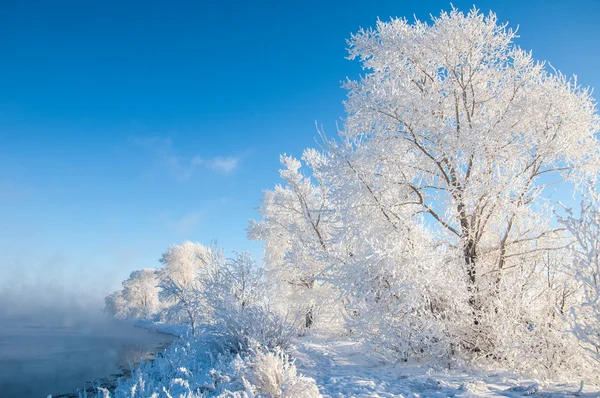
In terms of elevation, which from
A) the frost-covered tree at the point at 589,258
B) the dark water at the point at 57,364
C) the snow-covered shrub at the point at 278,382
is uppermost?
the frost-covered tree at the point at 589,258

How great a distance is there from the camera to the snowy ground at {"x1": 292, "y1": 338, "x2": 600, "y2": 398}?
4.04 meters

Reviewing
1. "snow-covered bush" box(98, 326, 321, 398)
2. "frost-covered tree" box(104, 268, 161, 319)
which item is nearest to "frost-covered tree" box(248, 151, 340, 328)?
"snow-covered bush" box(98, 326, 321, 398)

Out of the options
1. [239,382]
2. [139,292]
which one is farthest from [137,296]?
[239,382]

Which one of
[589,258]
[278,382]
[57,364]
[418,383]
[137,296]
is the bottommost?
[57,364]

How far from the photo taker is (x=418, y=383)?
15.2ft

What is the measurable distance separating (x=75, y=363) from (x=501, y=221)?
55.4 feet

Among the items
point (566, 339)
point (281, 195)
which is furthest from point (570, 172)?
point (281, 195)

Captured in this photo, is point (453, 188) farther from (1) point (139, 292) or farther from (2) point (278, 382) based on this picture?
(1) point (139, 292)

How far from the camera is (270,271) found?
1515 cm

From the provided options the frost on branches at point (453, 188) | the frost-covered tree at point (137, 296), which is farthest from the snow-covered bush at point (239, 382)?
the frost-covered tree at point (137, 296)

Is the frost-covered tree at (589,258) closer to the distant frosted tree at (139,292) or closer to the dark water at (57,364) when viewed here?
the dark water at (57,364)

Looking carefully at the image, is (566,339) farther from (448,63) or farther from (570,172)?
(448,63)

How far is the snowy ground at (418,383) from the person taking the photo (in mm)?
4039

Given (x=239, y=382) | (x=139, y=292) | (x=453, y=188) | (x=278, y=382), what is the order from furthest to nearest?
(x=139, y=292) → (x=453, y=188) → (x=239, y=382) → (x=278, y=382)
